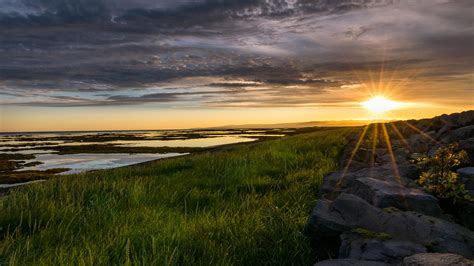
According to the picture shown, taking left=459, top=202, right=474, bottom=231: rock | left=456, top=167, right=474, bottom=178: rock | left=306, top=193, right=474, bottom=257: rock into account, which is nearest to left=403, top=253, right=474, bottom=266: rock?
left=306, top=193, right=474, bottom=257: rock

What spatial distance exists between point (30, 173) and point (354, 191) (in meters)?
34.7

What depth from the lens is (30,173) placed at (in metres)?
33.6

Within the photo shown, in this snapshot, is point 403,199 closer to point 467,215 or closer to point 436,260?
point 467,215

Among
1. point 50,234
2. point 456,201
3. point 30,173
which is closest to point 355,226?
point 456,201

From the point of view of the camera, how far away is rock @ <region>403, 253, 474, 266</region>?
2381mm

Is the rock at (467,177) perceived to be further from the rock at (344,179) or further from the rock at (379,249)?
the rock at (379,249)

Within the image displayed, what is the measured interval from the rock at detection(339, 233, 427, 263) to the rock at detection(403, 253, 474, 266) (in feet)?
1.23

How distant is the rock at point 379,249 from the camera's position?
2.98 meters

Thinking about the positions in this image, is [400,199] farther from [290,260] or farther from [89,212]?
[89,212]

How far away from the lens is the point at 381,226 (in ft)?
11.8

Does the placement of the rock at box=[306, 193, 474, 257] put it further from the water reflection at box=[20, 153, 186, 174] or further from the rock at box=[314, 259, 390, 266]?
the water reflection at box=[20, 153, 186, 174]

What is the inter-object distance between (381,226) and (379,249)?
538 millimetres

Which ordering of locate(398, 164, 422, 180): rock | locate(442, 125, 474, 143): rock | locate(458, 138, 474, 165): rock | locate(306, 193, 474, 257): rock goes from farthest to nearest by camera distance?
locate(442, 125, 474, 143): rock < locate(458, 138, 474, 165): rock < locate(398, 164, 422, 180): rock < locate(306, 193, 474, 257): rock

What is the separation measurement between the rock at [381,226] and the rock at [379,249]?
25 cm
